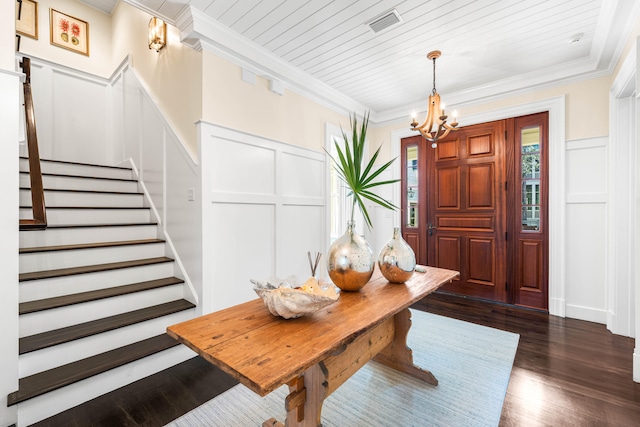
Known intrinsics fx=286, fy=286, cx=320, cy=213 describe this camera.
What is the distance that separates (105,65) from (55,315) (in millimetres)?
4056

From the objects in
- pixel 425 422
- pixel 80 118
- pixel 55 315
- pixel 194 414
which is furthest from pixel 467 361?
pixel 80 118

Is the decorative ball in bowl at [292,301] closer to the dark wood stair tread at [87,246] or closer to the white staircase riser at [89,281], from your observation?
the white staircase riser at [89,281]

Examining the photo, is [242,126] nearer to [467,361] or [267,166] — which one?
[267,166]

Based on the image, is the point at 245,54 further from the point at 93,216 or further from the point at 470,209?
the point at 470,209

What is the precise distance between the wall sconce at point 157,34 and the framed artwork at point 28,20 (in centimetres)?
211

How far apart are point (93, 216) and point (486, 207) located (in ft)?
14.5

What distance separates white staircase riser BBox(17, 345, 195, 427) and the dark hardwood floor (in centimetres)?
5

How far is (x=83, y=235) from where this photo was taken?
2602mm

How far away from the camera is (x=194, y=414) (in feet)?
5.44

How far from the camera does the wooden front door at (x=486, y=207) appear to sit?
331 centimetres

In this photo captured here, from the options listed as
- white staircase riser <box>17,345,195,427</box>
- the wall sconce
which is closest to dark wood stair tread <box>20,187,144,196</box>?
the wall sconce

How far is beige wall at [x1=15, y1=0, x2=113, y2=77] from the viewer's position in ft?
12.5

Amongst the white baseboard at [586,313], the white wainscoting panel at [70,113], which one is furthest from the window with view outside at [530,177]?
the white wainscoting panel at [70,113]

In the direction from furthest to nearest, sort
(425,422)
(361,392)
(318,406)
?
(361,392) < (425,422) < (318,406)
